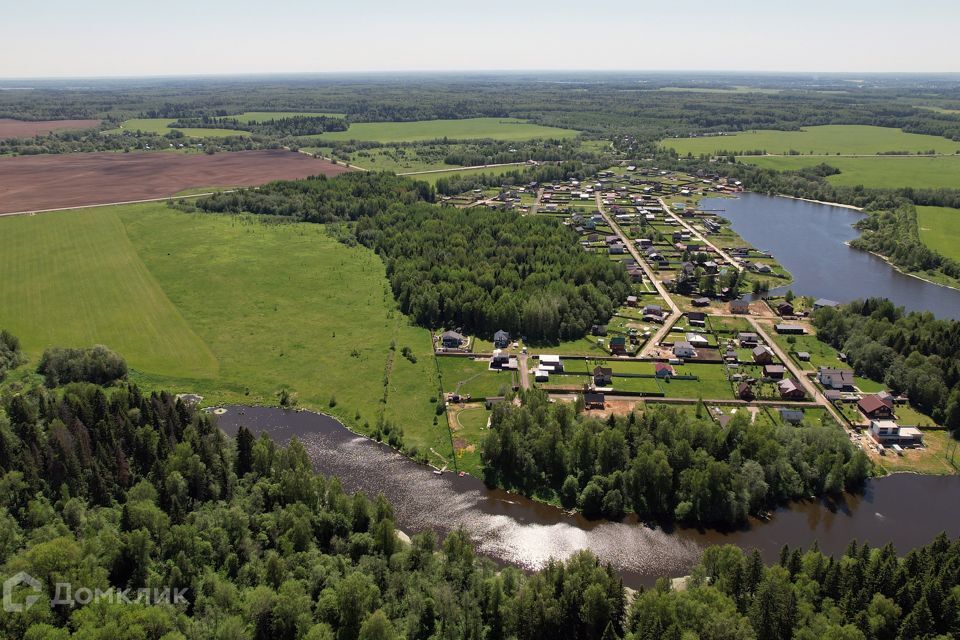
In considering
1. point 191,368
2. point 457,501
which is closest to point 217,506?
point 457,501

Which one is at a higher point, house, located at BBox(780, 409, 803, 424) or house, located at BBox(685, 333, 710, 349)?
house, located at BBox(685, 333, 710, 349)

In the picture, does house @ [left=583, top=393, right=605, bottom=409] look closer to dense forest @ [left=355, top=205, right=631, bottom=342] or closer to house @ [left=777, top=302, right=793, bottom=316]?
dense forest @ [left=355, top=205, right=631, bottom=342]

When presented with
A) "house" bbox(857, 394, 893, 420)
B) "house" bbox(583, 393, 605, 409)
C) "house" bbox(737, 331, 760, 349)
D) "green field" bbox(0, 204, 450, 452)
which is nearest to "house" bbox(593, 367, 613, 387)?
"house" bbox(583, 393, 605, 409)

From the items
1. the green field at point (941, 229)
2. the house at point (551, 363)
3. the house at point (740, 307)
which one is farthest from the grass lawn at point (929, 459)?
the green field at point (941, 229)

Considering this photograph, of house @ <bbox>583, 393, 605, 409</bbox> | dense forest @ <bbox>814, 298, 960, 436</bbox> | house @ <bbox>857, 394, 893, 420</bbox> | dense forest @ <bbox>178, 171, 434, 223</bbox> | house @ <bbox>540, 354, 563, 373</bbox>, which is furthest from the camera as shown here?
dense forest @ <bbox>178, 171, 434, 223</bbox>

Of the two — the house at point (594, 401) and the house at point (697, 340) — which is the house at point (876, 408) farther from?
the house at point (594, 401)

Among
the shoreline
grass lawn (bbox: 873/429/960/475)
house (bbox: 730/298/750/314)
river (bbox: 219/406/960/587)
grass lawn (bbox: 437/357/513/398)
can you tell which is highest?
the shoreline

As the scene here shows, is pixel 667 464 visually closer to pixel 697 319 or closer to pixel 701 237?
pixel 697 319
